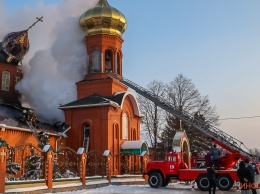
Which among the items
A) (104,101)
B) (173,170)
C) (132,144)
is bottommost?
(173,170)

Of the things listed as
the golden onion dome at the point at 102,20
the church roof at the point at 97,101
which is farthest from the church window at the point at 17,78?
the golden onion dome at the point at 102,20

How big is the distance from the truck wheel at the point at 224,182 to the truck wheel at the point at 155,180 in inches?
106

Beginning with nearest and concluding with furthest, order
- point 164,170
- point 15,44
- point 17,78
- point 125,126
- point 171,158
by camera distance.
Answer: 1. point 164,170
2. point 171,158
3. point 125,126
4. point 15,44
5. point 17,78

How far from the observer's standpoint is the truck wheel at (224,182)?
15.1 m

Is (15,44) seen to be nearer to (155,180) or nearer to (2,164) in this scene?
(155,180)

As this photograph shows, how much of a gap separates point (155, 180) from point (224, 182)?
3.16 metres

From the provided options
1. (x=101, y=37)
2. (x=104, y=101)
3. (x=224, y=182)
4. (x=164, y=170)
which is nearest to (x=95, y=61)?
(x=101, y=37)

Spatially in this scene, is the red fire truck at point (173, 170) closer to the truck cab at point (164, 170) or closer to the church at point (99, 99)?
the truck cab at point (164, 170)

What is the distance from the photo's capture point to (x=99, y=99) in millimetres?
23250

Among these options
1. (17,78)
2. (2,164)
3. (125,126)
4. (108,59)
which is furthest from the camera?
(108,59)

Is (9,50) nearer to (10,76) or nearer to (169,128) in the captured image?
(10,76)

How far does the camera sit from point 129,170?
2300cm

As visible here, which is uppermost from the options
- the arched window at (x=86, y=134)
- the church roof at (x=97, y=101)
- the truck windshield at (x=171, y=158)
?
the church roof at (x=97, y=101)

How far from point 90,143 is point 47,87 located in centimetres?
551
